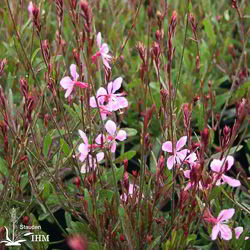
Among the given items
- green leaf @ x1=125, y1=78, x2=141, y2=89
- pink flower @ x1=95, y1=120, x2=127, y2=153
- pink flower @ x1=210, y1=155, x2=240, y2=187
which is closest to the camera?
pink flower @ x1=210, y1=155, x2=240, y2=187

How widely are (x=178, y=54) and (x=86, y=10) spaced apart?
163cm

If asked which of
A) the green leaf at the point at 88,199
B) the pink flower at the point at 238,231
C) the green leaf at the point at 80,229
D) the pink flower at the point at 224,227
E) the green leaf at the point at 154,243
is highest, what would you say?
the pink flower at the point at 224,227

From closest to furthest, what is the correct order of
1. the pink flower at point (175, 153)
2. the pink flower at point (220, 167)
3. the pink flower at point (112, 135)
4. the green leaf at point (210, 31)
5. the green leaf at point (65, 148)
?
1. the pink flower at point (220, 167)
2. the pink flower at point (175, 153)
3. the pink flower at point (112, 135)
4. the green leaf at point (65, 148)
5. the green leaf at point (210, 31)

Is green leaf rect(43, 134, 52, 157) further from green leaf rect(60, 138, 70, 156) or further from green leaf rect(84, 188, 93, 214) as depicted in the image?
green leaf rect(84, 188, 93, 214)

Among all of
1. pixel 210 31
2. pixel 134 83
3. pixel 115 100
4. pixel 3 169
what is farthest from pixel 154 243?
pixel 210 31

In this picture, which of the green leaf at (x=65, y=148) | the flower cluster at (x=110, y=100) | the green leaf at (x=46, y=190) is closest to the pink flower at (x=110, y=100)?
the flower cluster at (x=110, y=100)

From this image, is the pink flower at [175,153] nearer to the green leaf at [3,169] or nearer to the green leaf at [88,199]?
the green leaf at [88,199]

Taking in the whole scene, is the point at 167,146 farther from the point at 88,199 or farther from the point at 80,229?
the point at 80,229

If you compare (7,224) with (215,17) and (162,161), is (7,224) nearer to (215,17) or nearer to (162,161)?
(162,161)

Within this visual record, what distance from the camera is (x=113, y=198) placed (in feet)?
5.35

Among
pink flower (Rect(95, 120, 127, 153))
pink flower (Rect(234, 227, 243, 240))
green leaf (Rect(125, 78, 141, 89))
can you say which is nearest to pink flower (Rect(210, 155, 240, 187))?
pink flower (Rect(234, 227, 243, 240))

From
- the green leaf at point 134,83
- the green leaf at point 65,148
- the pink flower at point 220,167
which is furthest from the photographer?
the green leaf at point 134,83

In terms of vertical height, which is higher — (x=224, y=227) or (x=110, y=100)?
(x=110, y=100)

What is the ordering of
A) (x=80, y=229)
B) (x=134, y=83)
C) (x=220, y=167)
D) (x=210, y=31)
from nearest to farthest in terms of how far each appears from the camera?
(x=220, y=167) < (x=80, y=229) < (x=134, y=83) < (x=210, y=31)
